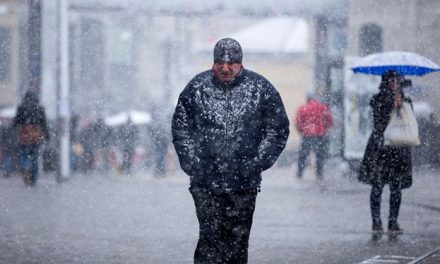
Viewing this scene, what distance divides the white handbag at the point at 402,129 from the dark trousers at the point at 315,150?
11.5 m

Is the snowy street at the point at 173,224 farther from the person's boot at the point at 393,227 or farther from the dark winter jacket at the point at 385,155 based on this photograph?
the dark winter jacket at the point at 385,155

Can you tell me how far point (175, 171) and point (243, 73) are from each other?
21806 mm

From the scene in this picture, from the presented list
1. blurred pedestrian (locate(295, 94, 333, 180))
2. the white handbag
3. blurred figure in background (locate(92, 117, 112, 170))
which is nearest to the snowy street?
the white handbag

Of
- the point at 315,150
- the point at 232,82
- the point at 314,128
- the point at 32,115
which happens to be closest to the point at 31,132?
the point at 32,115

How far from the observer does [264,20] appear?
72688 millimetres

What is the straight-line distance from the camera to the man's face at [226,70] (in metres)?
6.97

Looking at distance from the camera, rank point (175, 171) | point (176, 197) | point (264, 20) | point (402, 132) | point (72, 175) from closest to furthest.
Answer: point (402, 132)
point (176, 197)
point (72, 175)
point (175, 171)
point (264, 20)

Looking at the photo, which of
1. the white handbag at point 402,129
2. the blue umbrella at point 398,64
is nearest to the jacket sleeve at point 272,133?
the white handbag at point 402,129

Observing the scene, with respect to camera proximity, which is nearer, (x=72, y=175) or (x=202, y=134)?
(x=202, y=134)

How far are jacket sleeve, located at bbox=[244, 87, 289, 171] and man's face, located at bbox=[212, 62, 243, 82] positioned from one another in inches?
10.3

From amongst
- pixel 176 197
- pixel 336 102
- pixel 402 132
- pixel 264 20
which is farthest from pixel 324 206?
pixel 264 20

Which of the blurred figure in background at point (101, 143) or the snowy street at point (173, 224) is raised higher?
the blurred figure in background at point (101, 143)

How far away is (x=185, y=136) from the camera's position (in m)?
7.09

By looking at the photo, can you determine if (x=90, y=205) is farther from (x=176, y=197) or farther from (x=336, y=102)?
(x=336, y=102)
